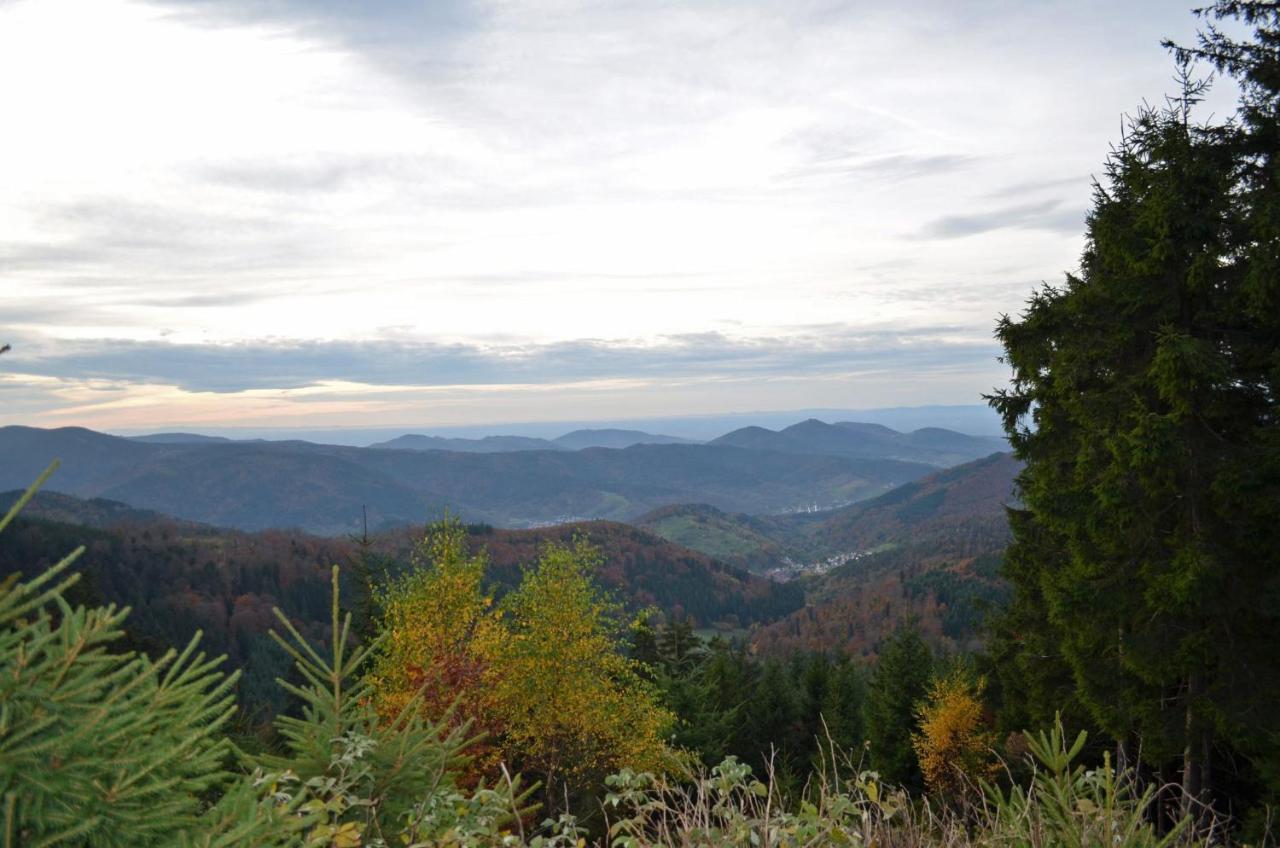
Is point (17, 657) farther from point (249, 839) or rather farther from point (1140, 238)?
point (1140, 238)

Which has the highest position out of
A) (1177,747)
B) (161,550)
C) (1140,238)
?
(1140,238)

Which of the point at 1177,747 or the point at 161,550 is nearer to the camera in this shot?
the point at 1177,747

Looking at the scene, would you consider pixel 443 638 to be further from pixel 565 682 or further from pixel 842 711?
pixel 842 711

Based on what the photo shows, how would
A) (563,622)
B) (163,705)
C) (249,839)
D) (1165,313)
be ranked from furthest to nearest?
(563,622)
(1165,313)
(163,705)
(249,839)

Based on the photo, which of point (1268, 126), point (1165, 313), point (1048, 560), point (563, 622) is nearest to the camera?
point (1268, 126)

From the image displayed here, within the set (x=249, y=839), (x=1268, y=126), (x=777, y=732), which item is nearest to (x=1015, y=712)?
(x=1268, y=126)

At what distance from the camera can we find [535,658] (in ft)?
59.5

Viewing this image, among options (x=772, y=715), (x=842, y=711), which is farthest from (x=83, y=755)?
(x=772, y=715)

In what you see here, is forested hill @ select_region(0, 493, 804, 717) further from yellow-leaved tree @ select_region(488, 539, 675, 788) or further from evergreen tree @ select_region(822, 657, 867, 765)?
yellow-leaved tree @ select_region(488, 539, 675, 788)

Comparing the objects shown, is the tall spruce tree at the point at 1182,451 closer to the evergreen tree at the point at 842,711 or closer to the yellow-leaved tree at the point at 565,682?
the yellow-leaved tree at the point at 565,682

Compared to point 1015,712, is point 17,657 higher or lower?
higher

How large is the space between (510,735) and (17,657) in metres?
16.8

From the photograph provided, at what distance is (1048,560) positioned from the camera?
17094 mm

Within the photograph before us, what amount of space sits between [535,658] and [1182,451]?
1381cm
